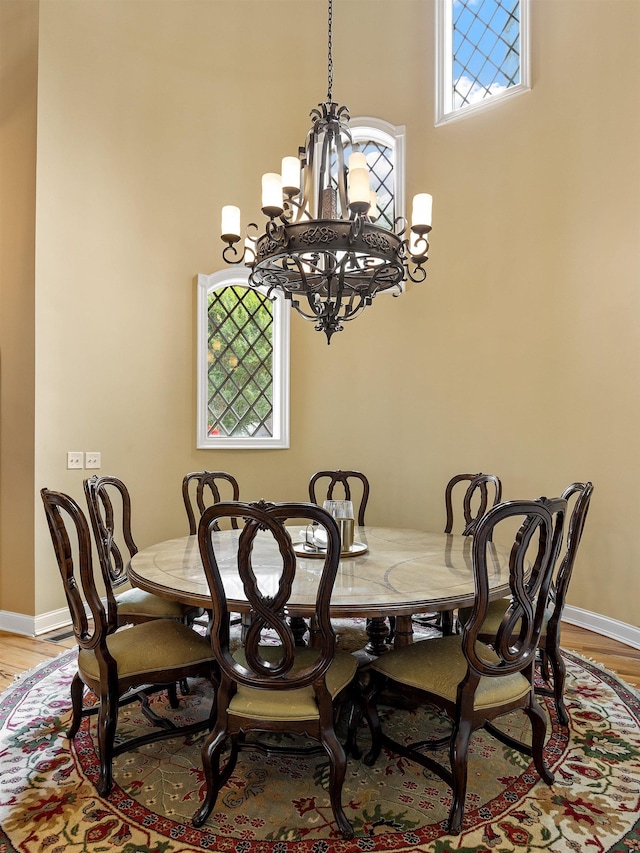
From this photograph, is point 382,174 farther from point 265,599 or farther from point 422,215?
point 265,599

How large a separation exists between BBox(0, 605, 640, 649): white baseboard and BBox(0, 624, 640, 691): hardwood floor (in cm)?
4

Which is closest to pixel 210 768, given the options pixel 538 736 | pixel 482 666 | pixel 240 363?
pixel 482 666

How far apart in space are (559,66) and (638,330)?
6.08ft

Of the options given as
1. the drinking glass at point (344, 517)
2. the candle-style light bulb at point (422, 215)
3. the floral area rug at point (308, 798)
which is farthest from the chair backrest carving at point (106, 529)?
the candle-style light bulb at point (422, 215)

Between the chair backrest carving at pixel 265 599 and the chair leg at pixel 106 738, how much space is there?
0.48 m

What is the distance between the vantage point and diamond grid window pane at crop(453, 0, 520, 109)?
4.06m

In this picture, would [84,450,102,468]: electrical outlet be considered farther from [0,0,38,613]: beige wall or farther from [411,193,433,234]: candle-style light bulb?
[411,193,433,234]: candle-style light bulb

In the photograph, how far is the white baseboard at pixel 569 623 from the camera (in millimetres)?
3336

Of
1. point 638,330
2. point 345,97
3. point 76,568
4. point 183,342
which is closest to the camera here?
point 638,330

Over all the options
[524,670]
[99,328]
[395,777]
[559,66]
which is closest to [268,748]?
[395,777]

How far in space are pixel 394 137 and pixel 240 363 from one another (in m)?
2.11

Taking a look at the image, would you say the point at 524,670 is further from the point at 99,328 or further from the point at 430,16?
the point at 430,16

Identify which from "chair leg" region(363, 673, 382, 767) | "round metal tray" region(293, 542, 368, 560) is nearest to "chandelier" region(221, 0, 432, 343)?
"round metal tray" region(293, 542, 368, 560)

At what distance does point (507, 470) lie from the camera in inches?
155
